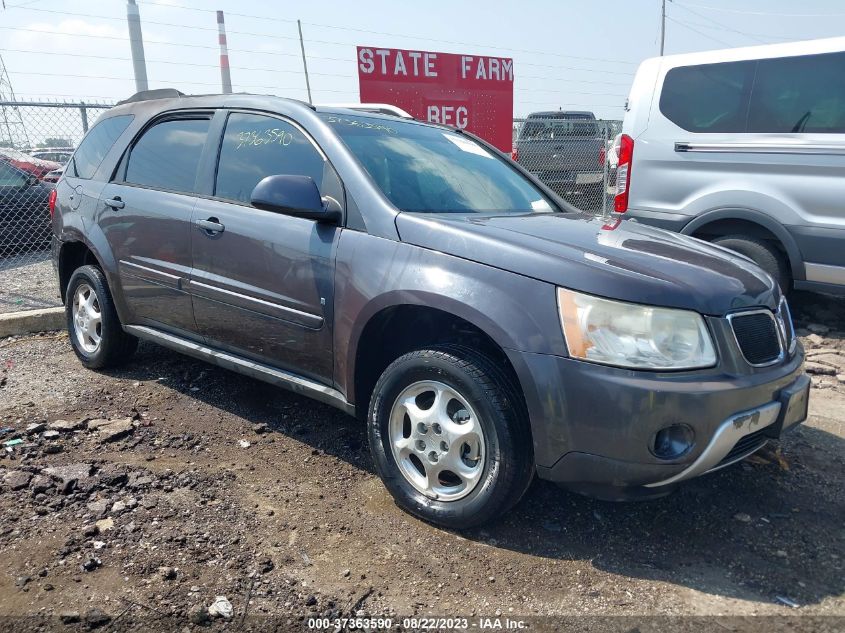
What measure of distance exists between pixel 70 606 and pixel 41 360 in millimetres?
3198

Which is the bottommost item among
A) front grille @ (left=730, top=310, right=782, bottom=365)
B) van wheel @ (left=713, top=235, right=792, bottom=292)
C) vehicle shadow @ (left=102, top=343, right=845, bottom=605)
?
vehicle shadow @ (left=102, top=343, right=845, bottom=605)

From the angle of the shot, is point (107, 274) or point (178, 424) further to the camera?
point (107, 274)

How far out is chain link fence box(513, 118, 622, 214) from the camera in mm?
10695

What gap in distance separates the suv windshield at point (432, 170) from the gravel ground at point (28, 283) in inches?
155

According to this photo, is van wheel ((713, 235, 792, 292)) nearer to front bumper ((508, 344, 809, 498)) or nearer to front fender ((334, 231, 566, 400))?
front bumper ((508, 344, 809, 498))

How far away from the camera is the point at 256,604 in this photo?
2.44 metres

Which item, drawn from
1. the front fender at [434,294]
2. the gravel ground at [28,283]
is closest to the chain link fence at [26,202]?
the gravel ground at [28,283]

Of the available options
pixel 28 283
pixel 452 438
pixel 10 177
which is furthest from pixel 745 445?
pixel 10 177

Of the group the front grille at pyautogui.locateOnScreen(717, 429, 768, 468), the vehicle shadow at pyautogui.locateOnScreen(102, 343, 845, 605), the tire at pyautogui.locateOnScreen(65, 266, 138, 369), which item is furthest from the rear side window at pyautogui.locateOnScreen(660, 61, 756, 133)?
the tire at pyautogui.locateOnScreen(65, 266, 138, 369)

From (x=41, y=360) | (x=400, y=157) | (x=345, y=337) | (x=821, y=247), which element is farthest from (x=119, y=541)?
(x=821, y=247)

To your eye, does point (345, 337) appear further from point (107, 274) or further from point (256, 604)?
point (107, 274)

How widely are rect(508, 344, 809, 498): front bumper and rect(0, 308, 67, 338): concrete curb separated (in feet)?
15.2

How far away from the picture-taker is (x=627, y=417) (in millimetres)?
2477

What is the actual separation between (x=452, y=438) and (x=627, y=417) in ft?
2.30
